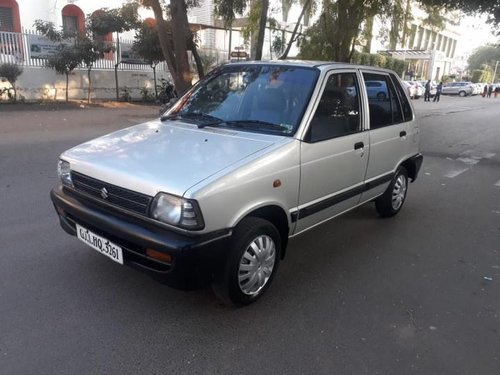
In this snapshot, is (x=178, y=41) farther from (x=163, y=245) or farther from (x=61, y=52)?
(x=163, y=245)

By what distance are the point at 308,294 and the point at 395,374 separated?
1.01 meters

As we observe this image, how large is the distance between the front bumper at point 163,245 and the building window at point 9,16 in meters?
19.8

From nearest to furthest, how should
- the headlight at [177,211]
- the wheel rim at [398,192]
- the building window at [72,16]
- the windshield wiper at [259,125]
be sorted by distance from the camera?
the headlight at [177,211] → the windshield wiper at [259,125] → the wheel rim at [398,192] → the building window at [72,16]

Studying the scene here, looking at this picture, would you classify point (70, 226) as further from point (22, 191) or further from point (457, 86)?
point (457, 86)

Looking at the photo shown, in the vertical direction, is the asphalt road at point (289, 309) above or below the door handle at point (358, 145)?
below

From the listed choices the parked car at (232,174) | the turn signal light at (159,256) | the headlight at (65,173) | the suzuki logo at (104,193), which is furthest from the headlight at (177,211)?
the headlight at (65,173)

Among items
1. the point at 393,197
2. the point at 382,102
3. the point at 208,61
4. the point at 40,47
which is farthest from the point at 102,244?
the point at 208,61

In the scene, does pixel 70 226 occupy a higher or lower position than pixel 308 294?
higher

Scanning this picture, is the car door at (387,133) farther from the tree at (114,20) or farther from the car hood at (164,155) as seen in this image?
the tree at (114,20)

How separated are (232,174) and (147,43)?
15885mm

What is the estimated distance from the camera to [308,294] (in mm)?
3555

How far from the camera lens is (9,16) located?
19.4m

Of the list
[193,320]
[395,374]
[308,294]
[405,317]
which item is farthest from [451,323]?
[193,320]

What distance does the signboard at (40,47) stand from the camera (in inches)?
624
